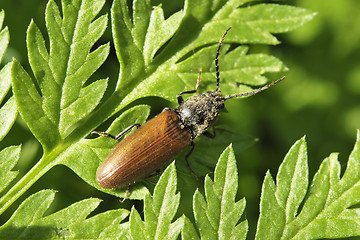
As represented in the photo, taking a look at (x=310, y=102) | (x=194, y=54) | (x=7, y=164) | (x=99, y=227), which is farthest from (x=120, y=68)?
(x=310, y=102)

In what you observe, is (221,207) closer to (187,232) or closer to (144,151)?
(187,232)

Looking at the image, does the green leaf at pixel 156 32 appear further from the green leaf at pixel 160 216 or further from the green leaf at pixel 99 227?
the green leaf at pixel 99 227

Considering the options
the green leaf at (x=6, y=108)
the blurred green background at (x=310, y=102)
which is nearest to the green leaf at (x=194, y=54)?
the green leaf at (x=6, y=108)

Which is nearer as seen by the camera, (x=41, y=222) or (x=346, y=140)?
(x=41, y=222)

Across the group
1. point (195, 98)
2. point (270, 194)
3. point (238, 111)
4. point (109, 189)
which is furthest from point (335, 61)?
point (109, 189)

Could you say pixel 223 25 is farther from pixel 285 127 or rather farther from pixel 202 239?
pixel 285 127

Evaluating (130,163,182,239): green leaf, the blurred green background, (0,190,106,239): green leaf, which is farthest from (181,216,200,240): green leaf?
the blurred green background
